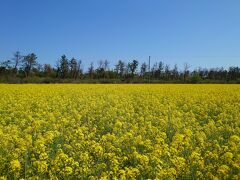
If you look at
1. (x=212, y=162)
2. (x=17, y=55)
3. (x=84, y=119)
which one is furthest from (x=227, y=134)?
(x=17, y=55)

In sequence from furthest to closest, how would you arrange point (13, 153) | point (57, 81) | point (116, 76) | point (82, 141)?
point (116, 76) < point (57, 81) < point (82, 141) < point (13, 153)

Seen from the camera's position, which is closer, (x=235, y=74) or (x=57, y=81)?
(x=57, y=81)

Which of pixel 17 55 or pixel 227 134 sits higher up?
pixel 17 55

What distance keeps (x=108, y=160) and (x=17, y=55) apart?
71435mm

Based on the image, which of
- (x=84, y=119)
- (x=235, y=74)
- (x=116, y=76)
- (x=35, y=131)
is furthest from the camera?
(x=235, y=74)

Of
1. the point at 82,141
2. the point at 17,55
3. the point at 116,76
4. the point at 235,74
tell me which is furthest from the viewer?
the point at 235,74

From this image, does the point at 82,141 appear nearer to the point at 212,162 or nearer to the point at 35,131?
the point at 35,131

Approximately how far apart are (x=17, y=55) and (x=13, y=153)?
71059mm

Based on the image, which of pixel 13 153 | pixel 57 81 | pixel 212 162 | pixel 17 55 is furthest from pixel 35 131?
pixel 17 55

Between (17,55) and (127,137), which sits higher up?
(17,55)

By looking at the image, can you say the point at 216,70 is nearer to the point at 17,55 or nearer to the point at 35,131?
the point at 17,55

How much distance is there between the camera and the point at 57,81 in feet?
178

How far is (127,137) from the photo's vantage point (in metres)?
7.55

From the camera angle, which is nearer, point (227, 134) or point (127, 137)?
point (127, 137)
